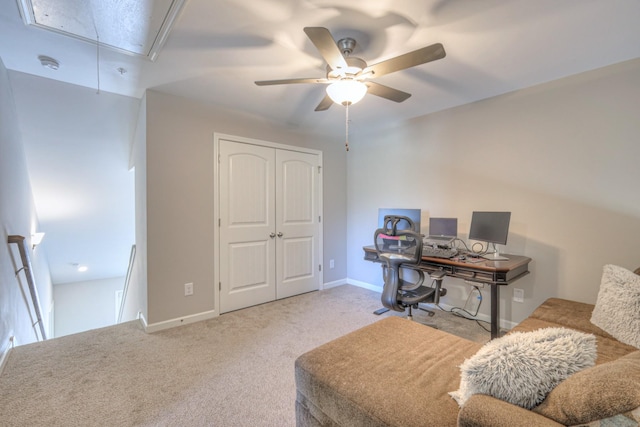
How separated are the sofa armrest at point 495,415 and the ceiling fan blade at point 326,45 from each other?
1.66 metres

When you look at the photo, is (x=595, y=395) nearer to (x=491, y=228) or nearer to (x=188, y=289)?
(x=491, y=228)

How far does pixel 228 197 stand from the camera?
3344mm

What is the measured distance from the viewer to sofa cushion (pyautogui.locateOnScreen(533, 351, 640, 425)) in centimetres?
66

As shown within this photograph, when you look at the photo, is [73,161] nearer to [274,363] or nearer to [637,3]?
[274,363]

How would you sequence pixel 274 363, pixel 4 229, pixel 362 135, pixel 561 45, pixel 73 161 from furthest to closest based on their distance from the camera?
pixel 362 135
pixel 73 161
pixel 4 229
pixel 274 363
pixel 561 45

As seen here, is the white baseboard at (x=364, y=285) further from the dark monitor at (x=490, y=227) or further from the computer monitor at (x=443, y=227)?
the dark monitor at (x=490, y=227)

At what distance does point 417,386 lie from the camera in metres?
1.13

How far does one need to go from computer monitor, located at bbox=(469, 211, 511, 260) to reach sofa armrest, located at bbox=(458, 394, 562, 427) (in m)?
2.05

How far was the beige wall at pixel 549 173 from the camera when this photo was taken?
2285mm

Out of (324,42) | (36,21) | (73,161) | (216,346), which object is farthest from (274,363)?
(73,161)

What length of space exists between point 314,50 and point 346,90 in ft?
1.40

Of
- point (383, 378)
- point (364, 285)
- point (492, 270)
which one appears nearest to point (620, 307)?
point (492, 270)

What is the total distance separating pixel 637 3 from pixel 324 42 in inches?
73.7

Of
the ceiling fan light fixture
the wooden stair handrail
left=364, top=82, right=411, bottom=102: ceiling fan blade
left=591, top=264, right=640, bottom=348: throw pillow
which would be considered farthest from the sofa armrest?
the wooden stair handrail
